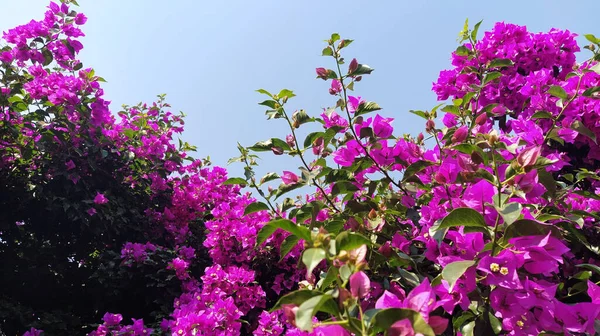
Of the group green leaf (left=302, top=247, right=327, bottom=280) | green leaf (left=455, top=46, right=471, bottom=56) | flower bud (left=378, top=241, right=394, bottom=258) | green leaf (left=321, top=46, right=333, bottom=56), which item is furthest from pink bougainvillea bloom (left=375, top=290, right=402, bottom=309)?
green leaf (left=455, top=46, right=471, bottom=56)

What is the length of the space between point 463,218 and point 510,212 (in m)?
0.10

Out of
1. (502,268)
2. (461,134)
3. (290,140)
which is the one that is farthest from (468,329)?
(290,140)

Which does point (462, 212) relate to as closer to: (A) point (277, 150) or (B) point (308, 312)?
(B) point (308, 312)

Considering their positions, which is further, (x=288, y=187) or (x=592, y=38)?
(x=592, y=38)

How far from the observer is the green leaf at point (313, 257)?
0.58 meters

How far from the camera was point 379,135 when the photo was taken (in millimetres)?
1629

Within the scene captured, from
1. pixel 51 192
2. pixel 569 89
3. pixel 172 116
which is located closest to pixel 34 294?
pixel 51 192

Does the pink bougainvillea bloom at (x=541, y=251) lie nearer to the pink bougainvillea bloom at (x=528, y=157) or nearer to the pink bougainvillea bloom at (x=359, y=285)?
the pink bougainvillea bloom at (x=528, y=157)

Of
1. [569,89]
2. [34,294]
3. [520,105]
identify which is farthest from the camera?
[34,294]

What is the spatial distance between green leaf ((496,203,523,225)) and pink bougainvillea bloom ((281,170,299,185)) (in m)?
0.93

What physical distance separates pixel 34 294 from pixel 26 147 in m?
1.48

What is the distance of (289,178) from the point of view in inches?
66.3

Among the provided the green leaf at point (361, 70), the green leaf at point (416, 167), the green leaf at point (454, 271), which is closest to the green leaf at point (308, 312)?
the green leaf at point (454, 271)

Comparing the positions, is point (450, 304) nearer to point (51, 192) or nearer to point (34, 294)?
point (51, 192)
